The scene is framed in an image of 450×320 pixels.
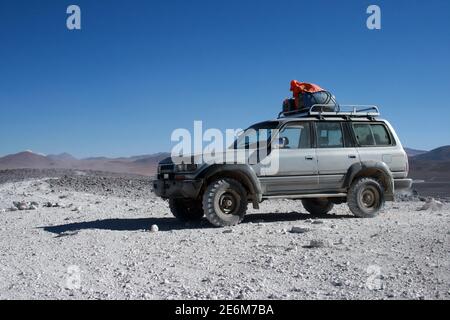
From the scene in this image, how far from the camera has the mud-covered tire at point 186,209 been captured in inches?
383

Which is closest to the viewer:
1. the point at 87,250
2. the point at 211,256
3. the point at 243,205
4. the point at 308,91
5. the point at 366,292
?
the point at 366,292

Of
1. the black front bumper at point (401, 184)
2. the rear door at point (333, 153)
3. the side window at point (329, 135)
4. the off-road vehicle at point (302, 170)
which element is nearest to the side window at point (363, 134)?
the off-road vehicle at point (302, 170)

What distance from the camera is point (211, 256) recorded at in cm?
665

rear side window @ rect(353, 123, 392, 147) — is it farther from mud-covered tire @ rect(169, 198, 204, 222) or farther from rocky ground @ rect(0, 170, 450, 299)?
mud-covered tire @ rect(169, 198, 204, 222)

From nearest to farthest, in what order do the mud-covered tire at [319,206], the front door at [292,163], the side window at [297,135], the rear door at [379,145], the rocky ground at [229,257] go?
the rocky ground at [229,257] → the front door at [292,163] → the side window at [297,135] → the rear door at [379,145] → the mud-covered tire at [319,206]

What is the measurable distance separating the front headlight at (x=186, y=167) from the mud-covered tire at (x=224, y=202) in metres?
0.41

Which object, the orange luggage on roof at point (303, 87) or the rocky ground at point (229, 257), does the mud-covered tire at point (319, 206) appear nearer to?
the rocky ground at point (229, 257)

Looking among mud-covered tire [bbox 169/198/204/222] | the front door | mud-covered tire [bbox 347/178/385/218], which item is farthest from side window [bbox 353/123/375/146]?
mud-covered tire [bbox 169/198/204/222]

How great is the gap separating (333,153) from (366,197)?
3.82ft

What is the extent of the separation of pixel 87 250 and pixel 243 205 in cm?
285

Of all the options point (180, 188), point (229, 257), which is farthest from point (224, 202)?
point (229, 257)

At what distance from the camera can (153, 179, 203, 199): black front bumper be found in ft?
28.4
